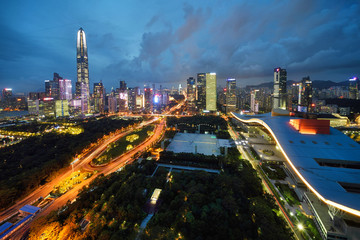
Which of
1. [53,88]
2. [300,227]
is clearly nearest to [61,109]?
[53,88]

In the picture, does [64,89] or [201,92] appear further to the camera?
[64,89]

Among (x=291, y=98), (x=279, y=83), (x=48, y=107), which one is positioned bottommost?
(x=48, y=107)

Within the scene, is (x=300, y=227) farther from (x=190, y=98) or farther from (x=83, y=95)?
(x=83, y=95)

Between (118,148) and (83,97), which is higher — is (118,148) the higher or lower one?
the lower one

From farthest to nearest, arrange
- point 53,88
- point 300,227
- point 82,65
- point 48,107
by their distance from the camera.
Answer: point 53,88
point 82,65
point 48,107
point 300,227

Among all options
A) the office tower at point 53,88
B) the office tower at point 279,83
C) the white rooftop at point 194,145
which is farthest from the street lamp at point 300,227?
the office tower at point 53,88

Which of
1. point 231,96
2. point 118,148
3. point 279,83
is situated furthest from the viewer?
point 231,96
